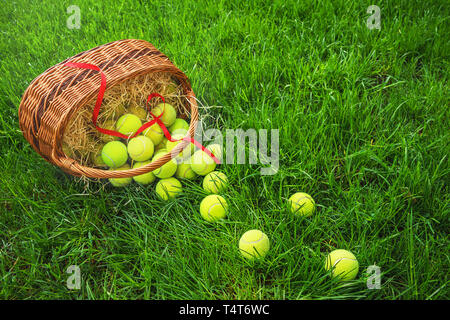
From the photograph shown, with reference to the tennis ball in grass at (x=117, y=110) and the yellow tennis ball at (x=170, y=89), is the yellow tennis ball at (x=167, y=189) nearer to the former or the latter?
the tennis ball in grass at (x=117, y=110)

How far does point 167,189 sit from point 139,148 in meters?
0.25

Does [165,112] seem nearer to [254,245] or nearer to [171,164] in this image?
[171,164]

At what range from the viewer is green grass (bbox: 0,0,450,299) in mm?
1373

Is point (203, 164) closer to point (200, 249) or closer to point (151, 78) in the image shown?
point (200, 249)

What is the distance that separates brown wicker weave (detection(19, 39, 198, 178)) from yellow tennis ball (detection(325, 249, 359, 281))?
82cm

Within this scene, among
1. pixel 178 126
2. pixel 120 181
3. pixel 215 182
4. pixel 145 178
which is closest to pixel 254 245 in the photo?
pixel 215 182

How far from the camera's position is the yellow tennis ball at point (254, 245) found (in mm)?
1367

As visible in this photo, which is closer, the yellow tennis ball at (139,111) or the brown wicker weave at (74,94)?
the brown wicker weave at (74,94)

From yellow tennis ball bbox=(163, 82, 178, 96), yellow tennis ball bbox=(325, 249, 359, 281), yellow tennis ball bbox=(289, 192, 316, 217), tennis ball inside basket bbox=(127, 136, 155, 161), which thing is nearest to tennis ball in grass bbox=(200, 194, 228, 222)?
yellow tennis ball bbox=(289, 192, 316, 217)

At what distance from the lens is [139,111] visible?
6.34 ft

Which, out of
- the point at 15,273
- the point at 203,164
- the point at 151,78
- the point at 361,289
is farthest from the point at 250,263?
the point at 151,78

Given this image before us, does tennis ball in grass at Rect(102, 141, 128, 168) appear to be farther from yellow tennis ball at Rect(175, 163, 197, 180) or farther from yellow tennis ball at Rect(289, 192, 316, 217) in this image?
yellow tennis ball at Rect(289, 192, 316, 217)

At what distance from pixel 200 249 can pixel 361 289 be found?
0.67m

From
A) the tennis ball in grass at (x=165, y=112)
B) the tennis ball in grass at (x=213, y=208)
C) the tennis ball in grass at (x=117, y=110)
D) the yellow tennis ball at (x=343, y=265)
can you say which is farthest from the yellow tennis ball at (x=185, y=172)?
the yellow tennis ball at (x=343, y=265)
